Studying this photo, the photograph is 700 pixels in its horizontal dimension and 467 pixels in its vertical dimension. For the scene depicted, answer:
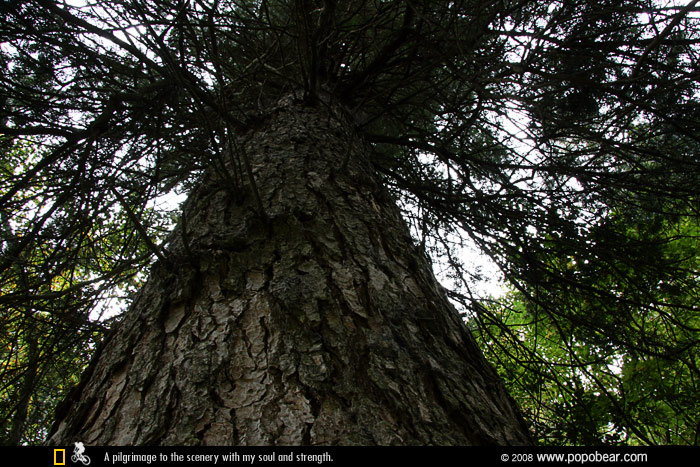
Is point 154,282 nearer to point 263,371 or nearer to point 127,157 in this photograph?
point 263,371

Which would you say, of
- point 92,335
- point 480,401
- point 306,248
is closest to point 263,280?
point 306,248

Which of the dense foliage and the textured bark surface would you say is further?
the dense foliage

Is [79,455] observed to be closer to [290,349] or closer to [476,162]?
[290,349]

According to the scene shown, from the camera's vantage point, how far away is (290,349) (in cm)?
77

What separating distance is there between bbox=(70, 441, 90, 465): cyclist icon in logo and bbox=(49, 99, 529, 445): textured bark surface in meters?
0.01

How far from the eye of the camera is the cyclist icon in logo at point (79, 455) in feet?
2.12

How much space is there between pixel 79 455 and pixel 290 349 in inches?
16.8

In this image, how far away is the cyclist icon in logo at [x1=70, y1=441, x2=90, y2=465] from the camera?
646 mm

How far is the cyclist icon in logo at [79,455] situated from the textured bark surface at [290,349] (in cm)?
1
